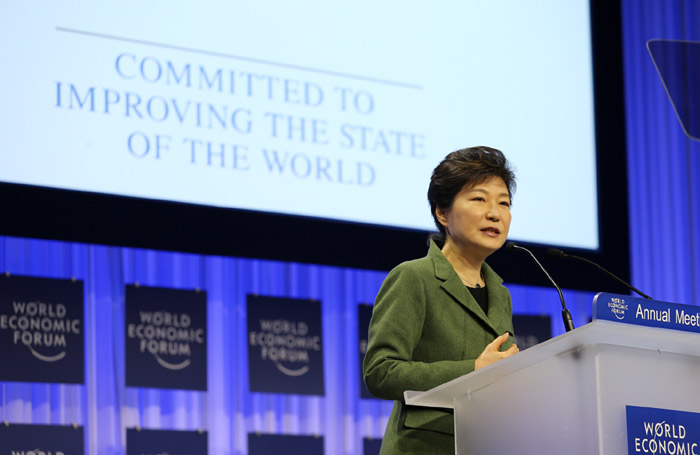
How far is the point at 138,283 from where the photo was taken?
427 centimetres

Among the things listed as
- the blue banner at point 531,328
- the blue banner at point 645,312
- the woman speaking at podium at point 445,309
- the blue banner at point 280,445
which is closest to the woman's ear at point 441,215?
the woman speaking at podium at point 445,309

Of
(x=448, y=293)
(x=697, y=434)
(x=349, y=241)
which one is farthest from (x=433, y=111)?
(x=697, y=434)

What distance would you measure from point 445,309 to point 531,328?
9.70 ft

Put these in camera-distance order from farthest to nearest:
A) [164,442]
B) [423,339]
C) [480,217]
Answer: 1. [164,442]
2. [480,217]
3. [423,339]

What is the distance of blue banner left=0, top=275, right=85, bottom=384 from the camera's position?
392 cm

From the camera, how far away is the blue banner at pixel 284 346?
14.5 ft

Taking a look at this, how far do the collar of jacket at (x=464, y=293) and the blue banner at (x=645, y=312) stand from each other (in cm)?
52

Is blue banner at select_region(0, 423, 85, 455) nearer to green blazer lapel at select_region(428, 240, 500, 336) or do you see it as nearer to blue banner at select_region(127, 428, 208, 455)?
blue banner at select_region(127, 428, 208, 455)

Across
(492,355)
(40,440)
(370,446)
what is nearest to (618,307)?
(492,355)

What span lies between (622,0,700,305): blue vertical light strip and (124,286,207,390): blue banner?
242 centimetres

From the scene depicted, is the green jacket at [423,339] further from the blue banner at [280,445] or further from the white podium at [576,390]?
the blue banner at [280,445]

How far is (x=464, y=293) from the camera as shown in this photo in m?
2.18

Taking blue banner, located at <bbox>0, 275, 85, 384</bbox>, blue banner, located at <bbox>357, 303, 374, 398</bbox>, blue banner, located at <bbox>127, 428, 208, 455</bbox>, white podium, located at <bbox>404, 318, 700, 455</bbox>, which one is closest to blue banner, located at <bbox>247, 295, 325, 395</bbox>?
blue banner, located at <bbox>357, 303, 374, 398</bbox>

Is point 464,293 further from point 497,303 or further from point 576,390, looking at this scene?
point 576,390
